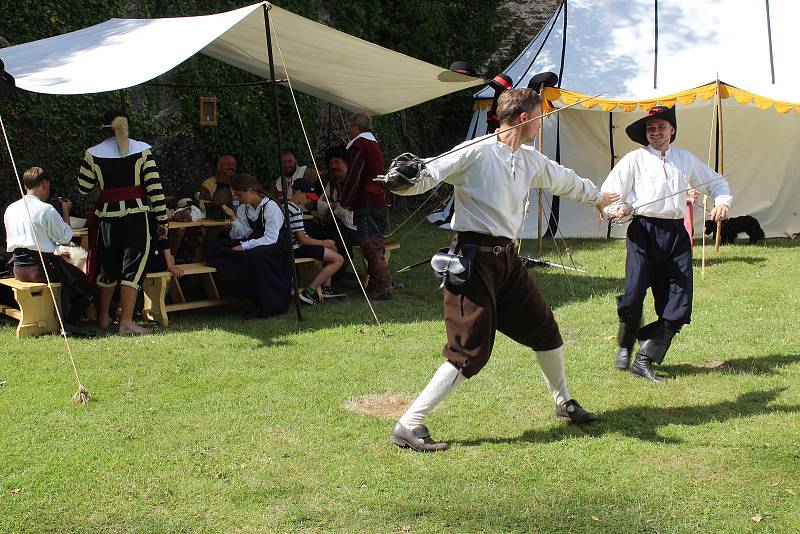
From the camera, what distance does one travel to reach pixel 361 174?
7.59 m

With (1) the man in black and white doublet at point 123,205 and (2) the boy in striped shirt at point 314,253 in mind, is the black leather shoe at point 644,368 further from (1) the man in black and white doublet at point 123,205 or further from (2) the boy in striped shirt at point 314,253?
(1) the man in black and white doublet at point 123,205

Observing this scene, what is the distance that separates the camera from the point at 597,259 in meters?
9.56

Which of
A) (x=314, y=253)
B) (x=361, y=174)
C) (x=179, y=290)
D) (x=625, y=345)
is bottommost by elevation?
(x=625, y=345)

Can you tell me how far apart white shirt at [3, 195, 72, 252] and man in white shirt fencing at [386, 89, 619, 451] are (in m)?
3.39

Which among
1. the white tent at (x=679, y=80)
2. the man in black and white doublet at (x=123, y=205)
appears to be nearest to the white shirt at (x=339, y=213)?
the man in black and white doublet at (x=123, y=205)

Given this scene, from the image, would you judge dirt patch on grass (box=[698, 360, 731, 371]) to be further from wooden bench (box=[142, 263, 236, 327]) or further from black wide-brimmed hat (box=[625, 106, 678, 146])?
wooden bench (box=[142, 263, 236, 327])

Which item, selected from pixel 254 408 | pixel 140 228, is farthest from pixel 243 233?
pixel 254 408

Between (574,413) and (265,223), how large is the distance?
3510 millimetres

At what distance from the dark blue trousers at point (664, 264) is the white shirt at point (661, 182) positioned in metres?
0.08

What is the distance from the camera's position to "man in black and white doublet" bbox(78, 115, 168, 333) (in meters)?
6.30

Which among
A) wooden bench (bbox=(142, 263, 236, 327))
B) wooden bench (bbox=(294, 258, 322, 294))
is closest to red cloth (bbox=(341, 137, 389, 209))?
wooden bench (bbox=(294, 258, 322, 294))

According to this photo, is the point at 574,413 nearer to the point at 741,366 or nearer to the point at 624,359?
the point at 624,359

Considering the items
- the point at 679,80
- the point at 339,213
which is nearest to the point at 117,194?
the point at 339,213

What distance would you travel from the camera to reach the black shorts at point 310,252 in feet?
24.8
